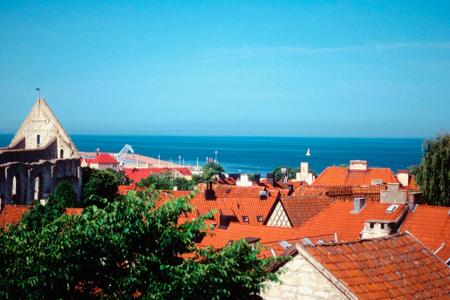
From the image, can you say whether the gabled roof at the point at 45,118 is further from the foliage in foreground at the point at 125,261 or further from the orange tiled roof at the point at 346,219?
the foliage in foreground at the point at 125,261

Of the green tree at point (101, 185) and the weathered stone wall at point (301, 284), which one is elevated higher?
the weathered stone wall at point (301, 284)

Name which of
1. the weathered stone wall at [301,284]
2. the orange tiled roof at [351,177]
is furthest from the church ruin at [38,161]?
the weathered stone wall at [301,284]

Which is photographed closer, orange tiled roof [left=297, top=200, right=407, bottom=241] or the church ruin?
orange tiled roof [left=297, top=200, right=407, bottom=241]

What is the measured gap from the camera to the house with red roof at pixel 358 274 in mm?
12227

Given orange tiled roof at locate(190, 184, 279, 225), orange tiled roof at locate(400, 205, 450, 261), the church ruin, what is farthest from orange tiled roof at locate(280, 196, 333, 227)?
the church ruin

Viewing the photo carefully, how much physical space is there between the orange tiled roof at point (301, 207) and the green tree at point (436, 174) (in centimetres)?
1128

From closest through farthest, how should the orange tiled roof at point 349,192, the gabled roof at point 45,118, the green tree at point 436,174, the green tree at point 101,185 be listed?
the orange tiled roof at point 349,192 → the green tree at point 436,174 → the green tree at point 101,185 → the gabled roof at point 45,118

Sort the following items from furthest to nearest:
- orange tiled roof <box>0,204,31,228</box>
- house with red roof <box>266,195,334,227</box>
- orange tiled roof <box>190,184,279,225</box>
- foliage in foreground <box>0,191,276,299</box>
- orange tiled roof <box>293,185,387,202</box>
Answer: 1. orange tiled roof <box>293,185,387,202</box>
2. orange tiled roof <box>190,184,279,225</box>
3. house with red roof <box>266,195,334,227</box>
4. orange tiled roof <box>0,204,31,228</box>
5. foliage in foreground <box>0,191,276,299</box>

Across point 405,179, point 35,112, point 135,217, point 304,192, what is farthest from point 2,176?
point 135,217

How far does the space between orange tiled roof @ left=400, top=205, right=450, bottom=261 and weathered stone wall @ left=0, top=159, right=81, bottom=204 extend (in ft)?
126

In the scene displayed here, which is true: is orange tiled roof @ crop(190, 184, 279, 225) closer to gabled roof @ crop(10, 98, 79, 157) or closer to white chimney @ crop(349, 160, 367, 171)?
white chimney @ crop(349, 160, 367, 171)

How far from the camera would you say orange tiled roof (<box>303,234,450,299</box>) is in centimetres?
1237

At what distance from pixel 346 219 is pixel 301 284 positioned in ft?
54.9

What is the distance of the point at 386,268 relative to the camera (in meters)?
13.3
